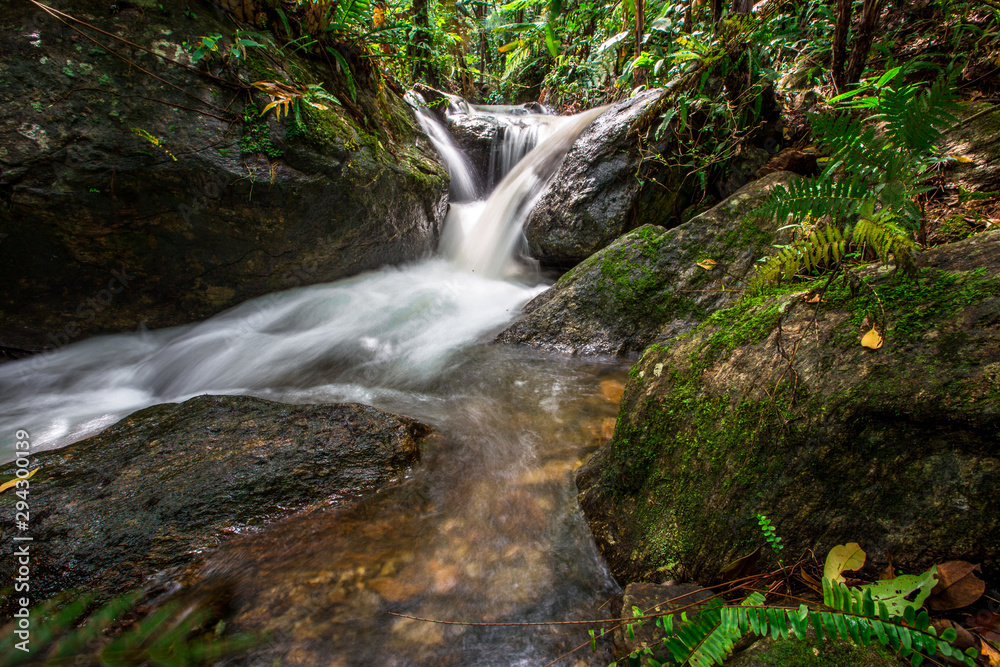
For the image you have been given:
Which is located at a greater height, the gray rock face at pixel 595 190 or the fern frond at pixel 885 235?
the gray rock face at pixel 595 190

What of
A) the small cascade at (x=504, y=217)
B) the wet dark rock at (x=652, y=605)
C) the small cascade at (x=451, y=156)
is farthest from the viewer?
the small cascade at (x=451, y=156)

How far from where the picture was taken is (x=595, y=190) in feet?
17.5

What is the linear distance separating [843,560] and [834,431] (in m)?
0.40

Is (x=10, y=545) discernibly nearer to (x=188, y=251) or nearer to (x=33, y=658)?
(x=33, y=658)

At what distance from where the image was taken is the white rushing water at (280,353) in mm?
3594

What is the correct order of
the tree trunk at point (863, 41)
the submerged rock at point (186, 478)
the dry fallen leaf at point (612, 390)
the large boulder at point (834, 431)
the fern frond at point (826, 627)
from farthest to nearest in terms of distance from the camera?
1. the tree trunk at point (863, 41)
2. the dry fallen leaf at point (612, 390)
3. the submerged rock at point (186, 478)
4. the large boulder at point (834, 431)
5. the fern frond at point (826, 627)

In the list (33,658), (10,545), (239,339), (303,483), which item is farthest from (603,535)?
(239,339)

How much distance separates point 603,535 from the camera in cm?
199

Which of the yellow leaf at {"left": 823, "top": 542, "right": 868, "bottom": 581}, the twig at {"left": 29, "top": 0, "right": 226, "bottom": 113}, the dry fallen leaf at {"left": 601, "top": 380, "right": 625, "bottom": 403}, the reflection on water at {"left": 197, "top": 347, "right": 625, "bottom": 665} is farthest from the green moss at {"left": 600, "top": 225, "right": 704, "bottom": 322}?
the twig at {"left": 29, "top": 0, "right": 226, "bottom": 113}

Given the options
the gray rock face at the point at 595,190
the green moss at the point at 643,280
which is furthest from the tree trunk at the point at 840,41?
the green moss at the point at 643,280

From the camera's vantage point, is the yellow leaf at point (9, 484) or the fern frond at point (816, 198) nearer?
the fern frond at point (816, 198)

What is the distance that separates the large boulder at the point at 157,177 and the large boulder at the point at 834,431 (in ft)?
13.6

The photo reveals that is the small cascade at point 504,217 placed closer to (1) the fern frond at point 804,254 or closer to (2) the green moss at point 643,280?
(2) the green moss at point 643,280

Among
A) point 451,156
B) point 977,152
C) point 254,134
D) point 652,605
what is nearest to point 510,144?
point 451,156
